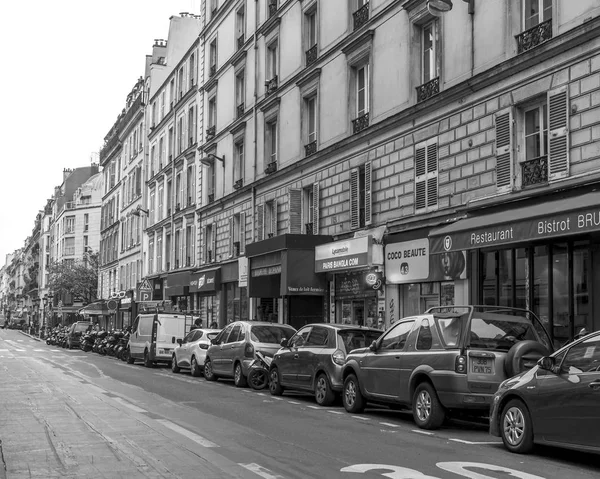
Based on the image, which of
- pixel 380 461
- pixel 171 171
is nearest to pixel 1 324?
pixel 171 171

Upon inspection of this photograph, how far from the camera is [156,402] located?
15.4 metres

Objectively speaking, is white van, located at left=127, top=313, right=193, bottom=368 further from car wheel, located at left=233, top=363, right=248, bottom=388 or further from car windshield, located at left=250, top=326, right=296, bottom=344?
car windshield, located at left=250, top=326, right=296, bottom=344

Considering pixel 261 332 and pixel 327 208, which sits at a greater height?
pixel 327 208

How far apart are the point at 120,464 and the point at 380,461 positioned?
2760 mm

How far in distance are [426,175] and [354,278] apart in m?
5.32

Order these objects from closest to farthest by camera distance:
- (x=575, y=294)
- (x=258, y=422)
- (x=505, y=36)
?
(x=258, y=422), (x=575, y=294), (x=505, y=36)

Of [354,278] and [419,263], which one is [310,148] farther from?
[419,263]

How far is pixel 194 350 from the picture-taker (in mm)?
24859

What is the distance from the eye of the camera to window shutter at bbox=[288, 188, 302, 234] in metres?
29.6

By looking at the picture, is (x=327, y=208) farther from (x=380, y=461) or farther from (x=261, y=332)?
(x=380, y=461)

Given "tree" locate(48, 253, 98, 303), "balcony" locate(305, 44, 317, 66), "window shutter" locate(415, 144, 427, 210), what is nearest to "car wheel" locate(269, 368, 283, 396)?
"window shutter" locate(415, 144, 427, 210)

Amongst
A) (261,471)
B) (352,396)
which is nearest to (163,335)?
(352,396)

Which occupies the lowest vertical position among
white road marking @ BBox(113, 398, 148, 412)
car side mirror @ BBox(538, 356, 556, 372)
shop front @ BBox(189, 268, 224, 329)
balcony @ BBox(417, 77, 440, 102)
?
white road marking @ BBox(113, 398, 148, 412)

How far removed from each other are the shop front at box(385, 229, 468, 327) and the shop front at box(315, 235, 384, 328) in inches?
17.8
